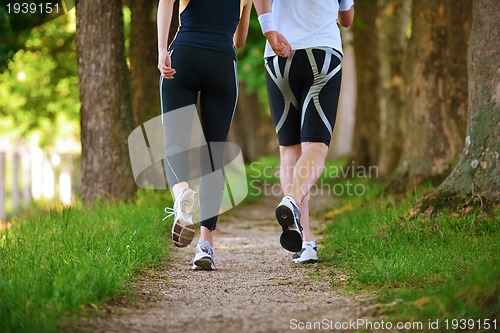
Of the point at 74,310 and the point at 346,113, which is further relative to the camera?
the point at 346,113

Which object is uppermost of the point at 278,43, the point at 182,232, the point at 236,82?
the point at 278,43

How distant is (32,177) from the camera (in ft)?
50.1

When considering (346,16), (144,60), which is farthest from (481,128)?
(144,60)

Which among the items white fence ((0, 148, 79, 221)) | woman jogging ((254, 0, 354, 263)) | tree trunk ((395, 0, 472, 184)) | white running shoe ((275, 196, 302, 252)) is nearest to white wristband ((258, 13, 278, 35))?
woman jogging ((254, 0, 354, 263))

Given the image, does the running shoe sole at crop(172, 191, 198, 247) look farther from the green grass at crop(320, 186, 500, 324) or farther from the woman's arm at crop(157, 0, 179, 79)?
the green grass at crop(320, 186, 500, 324)

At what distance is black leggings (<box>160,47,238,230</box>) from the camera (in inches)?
214

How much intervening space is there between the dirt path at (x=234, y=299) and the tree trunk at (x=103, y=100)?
2.39 m

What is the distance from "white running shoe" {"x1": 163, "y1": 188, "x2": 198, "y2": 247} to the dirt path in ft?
1.00

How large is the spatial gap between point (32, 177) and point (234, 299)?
37.3 ft

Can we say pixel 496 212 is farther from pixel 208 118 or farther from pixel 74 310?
pixel 74 310

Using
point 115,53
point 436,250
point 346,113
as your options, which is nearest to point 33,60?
point 115,53

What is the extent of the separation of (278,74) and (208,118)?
0.58 meters

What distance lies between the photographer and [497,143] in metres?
6.47

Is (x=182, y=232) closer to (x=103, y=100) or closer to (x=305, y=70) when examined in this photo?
(x=305, y=70)
